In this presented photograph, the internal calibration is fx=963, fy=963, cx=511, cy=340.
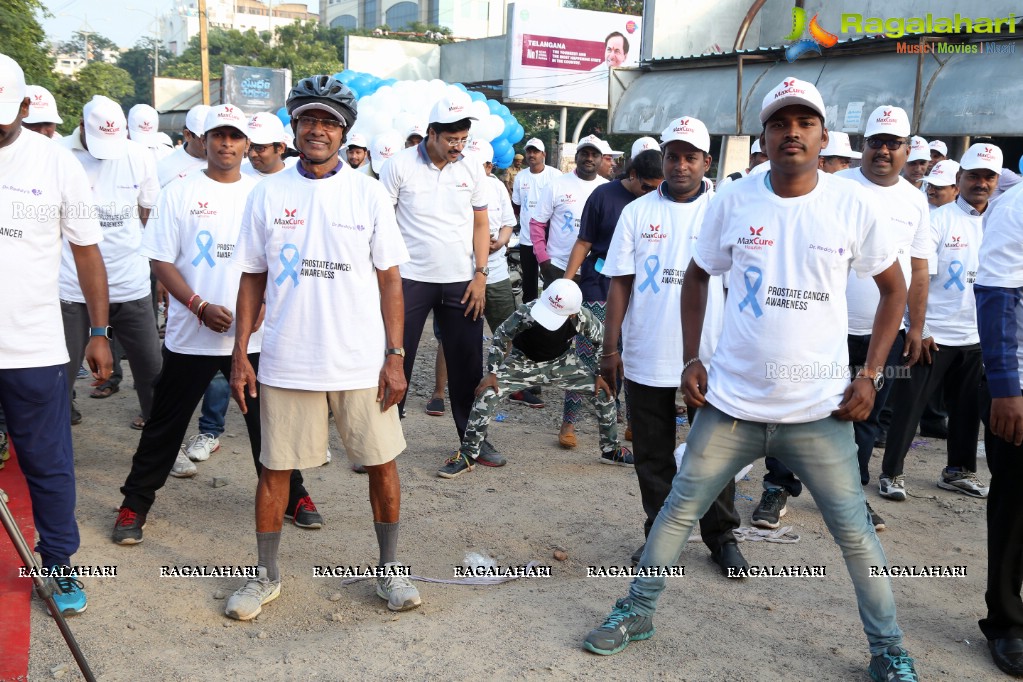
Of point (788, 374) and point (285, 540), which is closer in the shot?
point (788, 374)

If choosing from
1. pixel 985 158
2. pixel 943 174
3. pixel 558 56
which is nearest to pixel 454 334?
pixel 943 174

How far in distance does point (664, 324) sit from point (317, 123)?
1903 millimetres

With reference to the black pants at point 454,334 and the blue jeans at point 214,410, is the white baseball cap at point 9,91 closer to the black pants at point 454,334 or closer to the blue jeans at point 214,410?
the black pants at point 454,334

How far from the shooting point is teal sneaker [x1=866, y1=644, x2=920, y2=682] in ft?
11.3

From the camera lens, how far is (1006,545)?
12.6 ft

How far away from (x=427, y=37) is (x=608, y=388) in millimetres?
45172

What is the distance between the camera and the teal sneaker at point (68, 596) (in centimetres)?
401

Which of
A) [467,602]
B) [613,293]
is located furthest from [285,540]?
[613,293]

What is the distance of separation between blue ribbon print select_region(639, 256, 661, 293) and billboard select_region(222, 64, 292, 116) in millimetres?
39944

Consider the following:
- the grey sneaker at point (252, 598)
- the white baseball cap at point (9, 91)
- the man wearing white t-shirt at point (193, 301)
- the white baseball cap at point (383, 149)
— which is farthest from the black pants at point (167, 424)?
the white baseball cap at point (383, 149)

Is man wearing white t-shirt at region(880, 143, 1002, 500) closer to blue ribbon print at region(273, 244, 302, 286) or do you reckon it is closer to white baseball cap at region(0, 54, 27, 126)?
blue ribbon print at region(273, 244, 302, 286)

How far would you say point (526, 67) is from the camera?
104 feet

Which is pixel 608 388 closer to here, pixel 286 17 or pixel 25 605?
pixel 25 605

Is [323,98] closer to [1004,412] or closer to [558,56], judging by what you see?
Answer: [1004,412]
